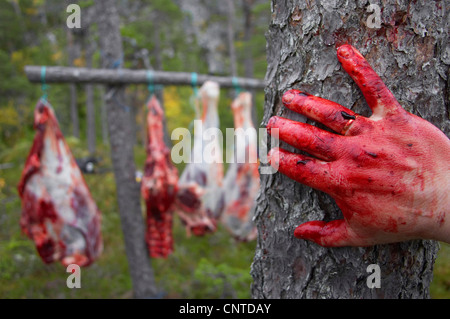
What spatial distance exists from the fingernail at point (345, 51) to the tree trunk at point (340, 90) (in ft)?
0.09

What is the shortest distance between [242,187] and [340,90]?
10.0 ft

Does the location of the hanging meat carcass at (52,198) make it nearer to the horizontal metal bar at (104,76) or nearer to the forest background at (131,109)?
the horizontal metal bar at (104,76)

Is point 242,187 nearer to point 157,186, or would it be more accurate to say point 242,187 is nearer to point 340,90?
point 157,186

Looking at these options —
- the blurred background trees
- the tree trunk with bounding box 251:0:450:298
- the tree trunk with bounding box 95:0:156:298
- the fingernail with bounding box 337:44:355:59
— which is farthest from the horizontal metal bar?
the blurred background trees

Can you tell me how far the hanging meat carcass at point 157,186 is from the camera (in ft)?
12.1

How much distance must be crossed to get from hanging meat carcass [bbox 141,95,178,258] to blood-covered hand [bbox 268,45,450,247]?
108 inches

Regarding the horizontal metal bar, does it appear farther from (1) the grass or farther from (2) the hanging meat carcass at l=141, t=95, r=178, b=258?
(1) the grass

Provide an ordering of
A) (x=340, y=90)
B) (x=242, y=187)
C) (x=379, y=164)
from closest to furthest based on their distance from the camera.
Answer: (x=379, y=164) → (x=340, y=90) → (x=242, y=187)

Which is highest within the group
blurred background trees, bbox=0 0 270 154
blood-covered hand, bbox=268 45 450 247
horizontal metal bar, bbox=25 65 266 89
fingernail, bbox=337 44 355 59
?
blurred background trees, bbox=0 0 270 154

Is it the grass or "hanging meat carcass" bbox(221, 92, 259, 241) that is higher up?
"hanging meat carcass" bbox(221, 92, 259, 241)

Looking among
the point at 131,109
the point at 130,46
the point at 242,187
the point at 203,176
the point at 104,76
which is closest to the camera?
the point at 104,76

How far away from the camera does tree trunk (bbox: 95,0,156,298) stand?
11.2 feet

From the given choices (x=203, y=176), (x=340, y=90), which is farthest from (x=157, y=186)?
(x=340, y=90)

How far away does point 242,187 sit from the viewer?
4.18 meters
